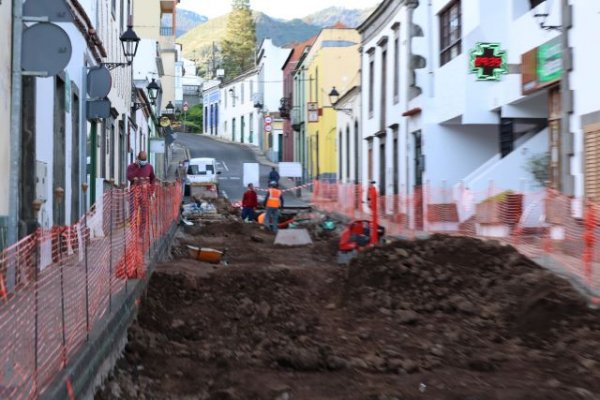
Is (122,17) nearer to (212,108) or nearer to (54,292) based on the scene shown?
(54,292)

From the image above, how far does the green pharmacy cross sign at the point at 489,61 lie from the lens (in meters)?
16.6

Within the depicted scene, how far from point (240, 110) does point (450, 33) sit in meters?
57.8

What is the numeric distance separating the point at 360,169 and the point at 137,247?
23122mm

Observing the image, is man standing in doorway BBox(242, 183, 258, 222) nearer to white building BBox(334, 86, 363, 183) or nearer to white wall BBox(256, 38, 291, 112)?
white building BBox(334, 86, 363, 183)

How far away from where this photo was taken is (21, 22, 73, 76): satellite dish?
27.2ft

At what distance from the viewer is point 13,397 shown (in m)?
4.32

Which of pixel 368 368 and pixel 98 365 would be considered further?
pixel 368 368

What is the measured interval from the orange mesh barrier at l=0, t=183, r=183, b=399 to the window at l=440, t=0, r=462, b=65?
1228 centimetres

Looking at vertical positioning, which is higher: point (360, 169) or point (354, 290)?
point (360, 169)

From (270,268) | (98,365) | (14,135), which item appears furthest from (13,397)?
(270,268)

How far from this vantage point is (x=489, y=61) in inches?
653

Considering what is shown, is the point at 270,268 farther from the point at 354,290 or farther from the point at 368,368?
the point at 368,368

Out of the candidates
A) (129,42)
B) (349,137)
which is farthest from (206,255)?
(349,137)

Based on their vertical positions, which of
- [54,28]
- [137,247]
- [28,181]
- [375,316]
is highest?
[54,28]
